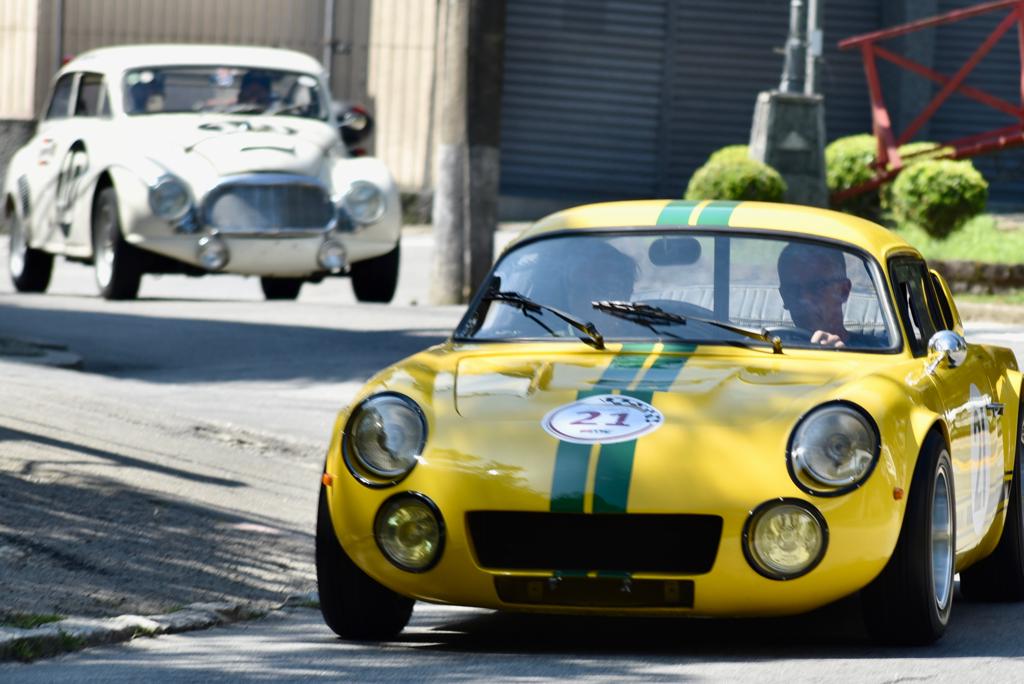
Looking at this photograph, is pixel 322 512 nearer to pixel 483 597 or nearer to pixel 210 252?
pixel 483 597

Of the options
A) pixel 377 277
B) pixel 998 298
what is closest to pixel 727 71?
pixel 998 298

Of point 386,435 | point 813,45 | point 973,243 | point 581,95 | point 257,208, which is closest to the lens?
point 386,435

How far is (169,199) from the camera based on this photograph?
15.7 m

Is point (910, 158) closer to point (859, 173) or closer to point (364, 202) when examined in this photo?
point (859, 173)

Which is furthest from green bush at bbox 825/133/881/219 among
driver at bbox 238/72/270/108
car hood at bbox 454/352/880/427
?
car hood at bbox 454/352/880/427

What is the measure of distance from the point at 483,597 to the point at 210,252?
9905mm

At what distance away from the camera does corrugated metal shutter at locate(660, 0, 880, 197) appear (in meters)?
26.4

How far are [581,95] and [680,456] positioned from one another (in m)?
20.6

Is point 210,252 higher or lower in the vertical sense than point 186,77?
lower

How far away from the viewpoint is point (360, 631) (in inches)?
251

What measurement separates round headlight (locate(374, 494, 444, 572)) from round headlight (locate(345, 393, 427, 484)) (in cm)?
9

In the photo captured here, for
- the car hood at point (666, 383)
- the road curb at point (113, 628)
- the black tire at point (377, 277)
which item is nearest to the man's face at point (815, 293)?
the car hood at point (666, 383)

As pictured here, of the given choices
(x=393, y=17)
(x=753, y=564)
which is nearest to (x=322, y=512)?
(x=753, y=564)

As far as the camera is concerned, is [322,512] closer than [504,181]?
Yes
